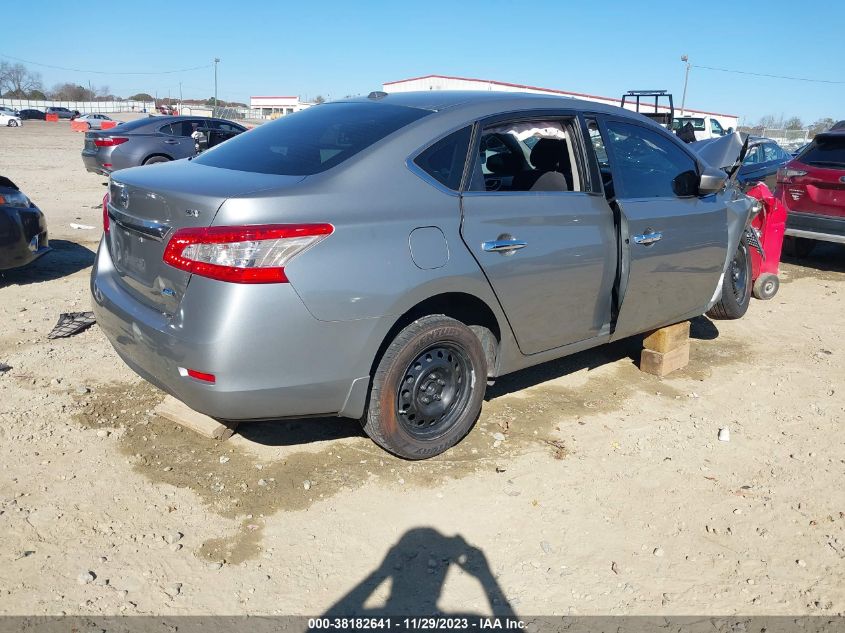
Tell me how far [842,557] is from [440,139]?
262cm

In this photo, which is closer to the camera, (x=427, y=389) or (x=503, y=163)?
(x=427, y=389)

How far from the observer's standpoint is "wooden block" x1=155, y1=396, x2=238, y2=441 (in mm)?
3678

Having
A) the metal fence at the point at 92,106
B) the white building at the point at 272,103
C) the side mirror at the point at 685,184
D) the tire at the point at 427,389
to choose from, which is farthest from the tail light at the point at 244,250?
the metal fence at the point at 92,106

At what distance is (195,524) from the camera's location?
9.98ft

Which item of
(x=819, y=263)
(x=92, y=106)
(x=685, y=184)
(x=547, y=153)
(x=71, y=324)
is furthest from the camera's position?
(x=92, y=106)

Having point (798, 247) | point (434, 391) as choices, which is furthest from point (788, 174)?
point (434, 391)

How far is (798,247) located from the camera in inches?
390

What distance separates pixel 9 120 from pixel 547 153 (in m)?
52.8

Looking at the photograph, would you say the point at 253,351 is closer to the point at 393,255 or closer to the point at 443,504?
the point at 393,255

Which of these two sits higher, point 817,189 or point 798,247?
point 817,189

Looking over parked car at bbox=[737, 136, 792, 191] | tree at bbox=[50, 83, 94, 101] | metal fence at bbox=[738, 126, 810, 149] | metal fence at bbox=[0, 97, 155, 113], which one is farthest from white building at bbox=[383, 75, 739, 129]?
tree at bbox=[50, 83, 94, 101]

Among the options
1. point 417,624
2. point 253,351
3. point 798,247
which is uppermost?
point 253,351

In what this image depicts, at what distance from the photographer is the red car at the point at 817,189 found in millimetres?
8453

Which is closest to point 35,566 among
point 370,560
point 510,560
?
point 370,560
